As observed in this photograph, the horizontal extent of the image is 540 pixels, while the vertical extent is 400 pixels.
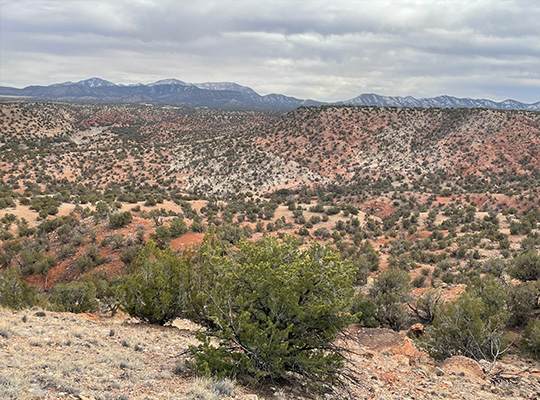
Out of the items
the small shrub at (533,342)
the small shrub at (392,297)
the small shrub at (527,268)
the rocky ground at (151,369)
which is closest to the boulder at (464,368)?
the rocky ground at (151,369)

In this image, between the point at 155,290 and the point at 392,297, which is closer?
the point at 155,290

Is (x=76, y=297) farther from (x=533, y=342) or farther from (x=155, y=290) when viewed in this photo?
(x=533, y=342)

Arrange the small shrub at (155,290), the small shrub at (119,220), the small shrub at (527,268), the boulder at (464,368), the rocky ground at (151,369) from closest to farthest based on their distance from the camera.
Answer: the rocky ground at (151,369) → the boulder at (464,368) → the small shrub at (155,290) → the small shrub at (527,268) → the small shrub at (119,220)

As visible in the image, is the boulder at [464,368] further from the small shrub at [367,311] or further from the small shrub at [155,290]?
the small shrub at [155,290]

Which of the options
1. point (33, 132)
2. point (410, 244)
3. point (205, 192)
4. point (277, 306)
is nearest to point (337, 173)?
point (205, 192)

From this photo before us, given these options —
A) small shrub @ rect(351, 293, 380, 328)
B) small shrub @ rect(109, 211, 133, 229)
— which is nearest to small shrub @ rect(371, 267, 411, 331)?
small shrub @ rect(351, 293, 380, 328)

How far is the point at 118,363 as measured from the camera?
21.3 ft

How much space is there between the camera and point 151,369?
6.59 m

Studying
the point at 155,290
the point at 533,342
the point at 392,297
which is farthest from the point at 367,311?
the point at 155,290

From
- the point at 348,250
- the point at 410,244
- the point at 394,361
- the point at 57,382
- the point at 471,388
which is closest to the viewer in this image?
the point at 57,382

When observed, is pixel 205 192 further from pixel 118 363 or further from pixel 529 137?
pixel 529 137

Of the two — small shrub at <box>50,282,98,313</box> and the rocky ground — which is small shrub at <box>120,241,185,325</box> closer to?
the rocky ground

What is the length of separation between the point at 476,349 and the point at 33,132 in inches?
3890

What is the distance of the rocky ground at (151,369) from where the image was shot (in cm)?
528
